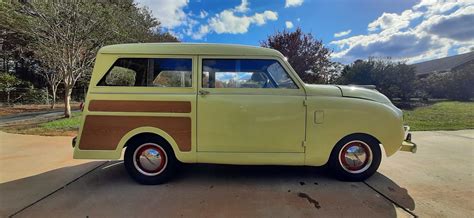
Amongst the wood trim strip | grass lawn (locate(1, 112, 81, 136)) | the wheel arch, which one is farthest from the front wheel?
grass lawn (locate(1, 112, 81, 136))

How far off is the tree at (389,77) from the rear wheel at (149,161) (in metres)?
17.3

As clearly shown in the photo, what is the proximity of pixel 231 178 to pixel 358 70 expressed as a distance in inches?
700

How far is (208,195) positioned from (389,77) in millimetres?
18381

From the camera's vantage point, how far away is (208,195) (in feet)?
10.8

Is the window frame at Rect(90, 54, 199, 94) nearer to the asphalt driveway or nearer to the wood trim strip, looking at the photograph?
the wood trim strip

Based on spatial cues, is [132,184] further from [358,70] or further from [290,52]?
[358,70]

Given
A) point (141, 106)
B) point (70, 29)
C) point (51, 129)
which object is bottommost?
point (51, 129)

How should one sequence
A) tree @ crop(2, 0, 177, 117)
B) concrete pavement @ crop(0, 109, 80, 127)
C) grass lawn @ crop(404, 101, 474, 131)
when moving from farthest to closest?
concrete pavement @ crop(0, 109, 80, 127) < tree @ crop(2, 0, 177, 117) < grass lawn @ crop(404, 101, 474, 131)

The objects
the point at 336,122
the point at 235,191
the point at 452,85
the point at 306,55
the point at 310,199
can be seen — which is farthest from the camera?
the point at 452,85

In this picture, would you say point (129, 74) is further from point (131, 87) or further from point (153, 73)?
point (153, 73)

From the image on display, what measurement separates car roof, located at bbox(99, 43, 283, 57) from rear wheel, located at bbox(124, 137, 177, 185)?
1208mm

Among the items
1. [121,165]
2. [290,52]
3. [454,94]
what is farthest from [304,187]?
[454,94]

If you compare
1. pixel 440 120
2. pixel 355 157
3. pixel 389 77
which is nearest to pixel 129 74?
pixel 355 157

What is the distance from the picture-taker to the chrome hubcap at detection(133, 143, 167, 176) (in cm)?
365
